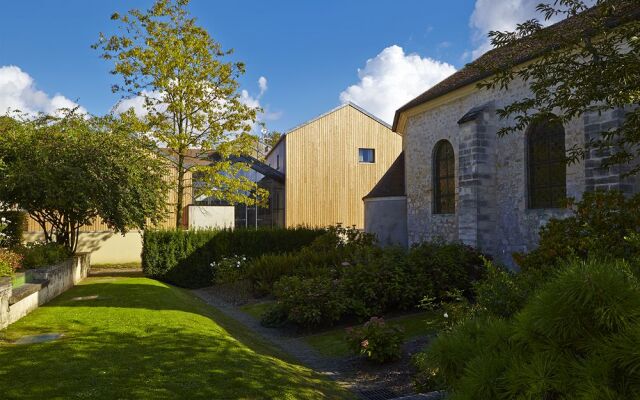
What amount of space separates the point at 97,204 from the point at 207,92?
26.6ft

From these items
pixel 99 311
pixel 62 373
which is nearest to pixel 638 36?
pixel 62 373

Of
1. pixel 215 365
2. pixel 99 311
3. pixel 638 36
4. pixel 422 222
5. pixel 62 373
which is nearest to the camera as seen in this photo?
pixel 62 373

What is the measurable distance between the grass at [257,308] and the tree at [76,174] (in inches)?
193

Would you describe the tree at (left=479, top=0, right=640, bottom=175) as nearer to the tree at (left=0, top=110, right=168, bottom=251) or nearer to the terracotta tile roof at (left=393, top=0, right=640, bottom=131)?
the terracotta tile roof at (left=393, top=0, right=640, bottom=131)

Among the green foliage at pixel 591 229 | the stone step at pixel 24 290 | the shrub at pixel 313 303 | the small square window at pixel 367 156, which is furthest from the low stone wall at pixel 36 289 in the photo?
the small square window at pixel 367 156

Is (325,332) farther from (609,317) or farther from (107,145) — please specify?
(107,145)

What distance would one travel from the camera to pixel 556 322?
1948 millimetres

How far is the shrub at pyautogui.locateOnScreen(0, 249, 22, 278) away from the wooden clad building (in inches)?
740

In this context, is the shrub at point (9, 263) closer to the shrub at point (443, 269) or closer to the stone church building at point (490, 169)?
the shrub at point (443, 269)

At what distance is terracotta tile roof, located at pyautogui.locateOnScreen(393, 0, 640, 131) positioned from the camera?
722cm

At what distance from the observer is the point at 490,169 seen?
43.4 feet

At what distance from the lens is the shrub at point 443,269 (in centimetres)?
1010

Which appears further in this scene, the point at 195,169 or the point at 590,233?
the point at 195,169

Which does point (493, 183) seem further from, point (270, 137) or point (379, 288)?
point (270, 137)
